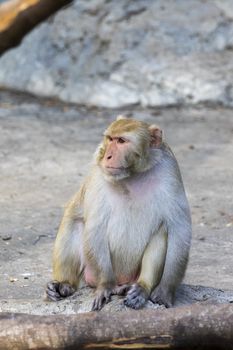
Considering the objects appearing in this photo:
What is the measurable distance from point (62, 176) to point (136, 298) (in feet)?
15.2

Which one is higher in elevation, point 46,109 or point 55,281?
point 55,281

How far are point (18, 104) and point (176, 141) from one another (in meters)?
2.11

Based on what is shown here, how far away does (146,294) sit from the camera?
18.1ft

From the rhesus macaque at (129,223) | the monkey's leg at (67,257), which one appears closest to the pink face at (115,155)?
the rhesus macaque at (129,223)

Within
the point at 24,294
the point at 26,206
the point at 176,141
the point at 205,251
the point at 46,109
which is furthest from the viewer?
the point at 46,109

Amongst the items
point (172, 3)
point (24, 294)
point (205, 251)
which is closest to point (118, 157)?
point (24, 294)

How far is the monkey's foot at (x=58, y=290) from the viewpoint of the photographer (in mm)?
5734

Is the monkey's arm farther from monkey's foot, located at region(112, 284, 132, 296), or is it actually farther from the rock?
monkey's foot, located at region(112, 284, 132, 296)

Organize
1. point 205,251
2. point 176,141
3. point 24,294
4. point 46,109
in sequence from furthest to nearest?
point 46,109
point 176,141
point 205,251
point 24,294

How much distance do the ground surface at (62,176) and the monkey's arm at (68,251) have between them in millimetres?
164

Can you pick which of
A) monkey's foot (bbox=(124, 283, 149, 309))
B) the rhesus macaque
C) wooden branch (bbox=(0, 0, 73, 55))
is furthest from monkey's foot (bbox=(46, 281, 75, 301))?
wooden branch (bbox=(0, 0, 73, 55))

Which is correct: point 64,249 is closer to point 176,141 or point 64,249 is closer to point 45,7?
point 45,7

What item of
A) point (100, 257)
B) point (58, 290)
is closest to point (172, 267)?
point (100, 257)

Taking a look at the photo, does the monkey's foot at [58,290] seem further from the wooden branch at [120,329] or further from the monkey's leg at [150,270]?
the wooden branch at [120,329]
